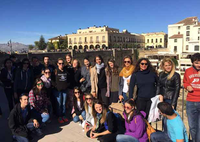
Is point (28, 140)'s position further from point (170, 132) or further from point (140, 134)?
point (170, 132)

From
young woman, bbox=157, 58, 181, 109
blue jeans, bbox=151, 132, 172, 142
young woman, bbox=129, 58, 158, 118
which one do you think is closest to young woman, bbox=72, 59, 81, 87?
young woman, bbox=129, 58, 158, 118

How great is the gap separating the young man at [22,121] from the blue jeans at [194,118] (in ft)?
9.72

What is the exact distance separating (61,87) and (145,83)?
2.07m

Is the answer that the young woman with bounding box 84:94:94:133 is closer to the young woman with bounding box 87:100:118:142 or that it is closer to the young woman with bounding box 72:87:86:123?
the young woman with bounding box 87:100:118:142

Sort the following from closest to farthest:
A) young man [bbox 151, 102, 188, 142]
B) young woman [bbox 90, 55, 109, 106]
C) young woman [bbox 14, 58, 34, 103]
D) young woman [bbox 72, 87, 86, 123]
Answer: young man [bbox 151, 102, 188, 142]
young woman [bbox 72, 87, 86, 123]
young woman [bbox 14, 58, 34, 103]
young woman [bbox 90, 55, 109, 106]

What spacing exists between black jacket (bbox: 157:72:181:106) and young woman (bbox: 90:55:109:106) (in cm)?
163

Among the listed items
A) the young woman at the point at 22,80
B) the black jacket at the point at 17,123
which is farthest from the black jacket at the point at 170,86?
the young woman at the point at 22,80

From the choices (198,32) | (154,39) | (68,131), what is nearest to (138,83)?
(68,131)

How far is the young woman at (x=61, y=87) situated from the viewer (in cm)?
415

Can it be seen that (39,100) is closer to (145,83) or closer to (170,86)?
(145,83)

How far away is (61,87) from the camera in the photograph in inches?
164

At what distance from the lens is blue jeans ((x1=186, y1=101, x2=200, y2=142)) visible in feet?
9.67

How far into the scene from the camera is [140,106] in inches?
134

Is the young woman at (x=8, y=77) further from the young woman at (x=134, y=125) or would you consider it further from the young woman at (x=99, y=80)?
the young woman at (x=134, y=125)
